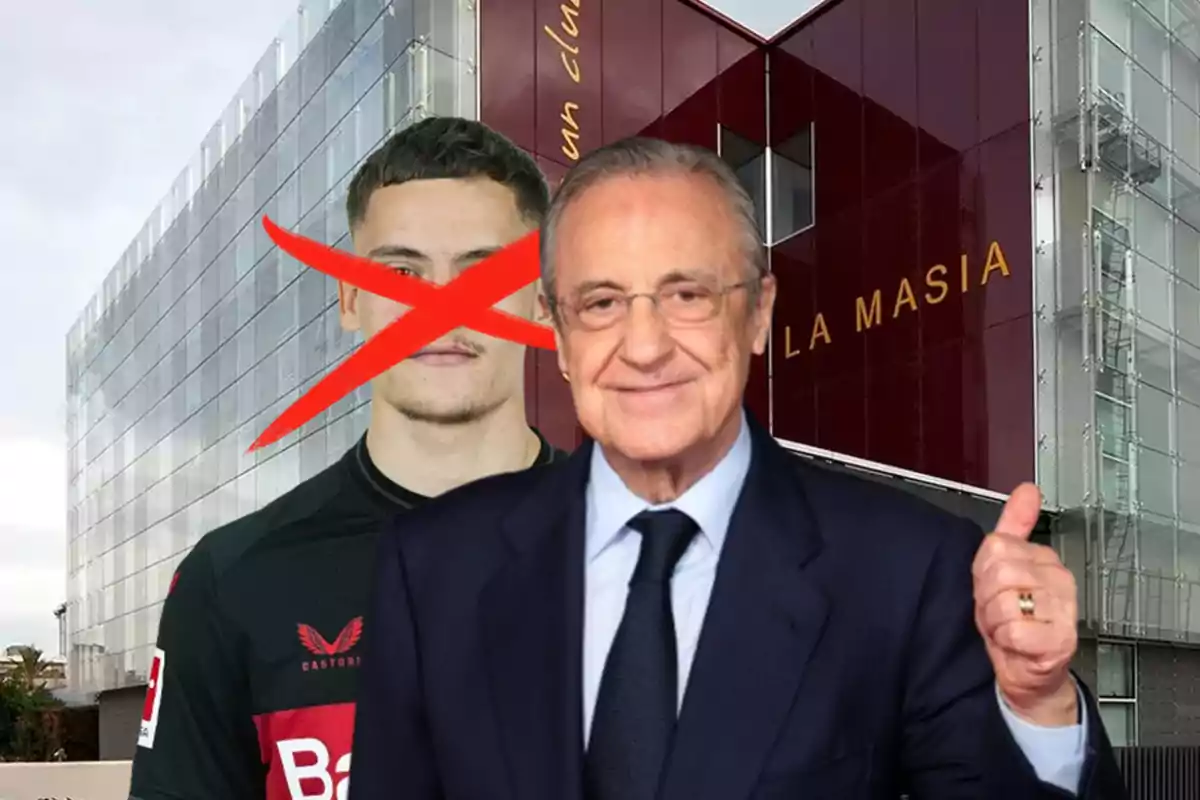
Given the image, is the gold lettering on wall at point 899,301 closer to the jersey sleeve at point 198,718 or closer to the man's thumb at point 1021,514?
the jersey sleeve at point 198,718

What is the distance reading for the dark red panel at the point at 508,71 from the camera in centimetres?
293

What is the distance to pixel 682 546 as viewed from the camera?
1.39 metres

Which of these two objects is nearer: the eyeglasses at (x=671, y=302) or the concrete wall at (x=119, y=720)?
the eyeglasses at (x=671, y=302)

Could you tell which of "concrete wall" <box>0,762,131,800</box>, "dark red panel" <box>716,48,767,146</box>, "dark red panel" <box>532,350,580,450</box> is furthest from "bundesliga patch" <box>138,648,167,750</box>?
"dark red panel" <box>716,48,767,146</box>

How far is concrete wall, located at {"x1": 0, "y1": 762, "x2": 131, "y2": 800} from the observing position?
13.5 feet

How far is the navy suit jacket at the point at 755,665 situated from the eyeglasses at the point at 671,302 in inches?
9.0

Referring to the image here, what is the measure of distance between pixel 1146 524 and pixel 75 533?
7197 millimetres

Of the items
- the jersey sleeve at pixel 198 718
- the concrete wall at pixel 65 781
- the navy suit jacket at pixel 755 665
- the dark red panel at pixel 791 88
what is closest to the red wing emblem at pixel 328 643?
the jersey sleeve at pixel 198 718

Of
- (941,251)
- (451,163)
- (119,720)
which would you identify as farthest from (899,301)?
(119,720)

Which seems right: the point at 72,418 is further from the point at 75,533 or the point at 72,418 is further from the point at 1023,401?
the point at 1023,401

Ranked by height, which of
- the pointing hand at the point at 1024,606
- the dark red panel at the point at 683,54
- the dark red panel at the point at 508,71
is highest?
the dark red panel at the point at 683,54

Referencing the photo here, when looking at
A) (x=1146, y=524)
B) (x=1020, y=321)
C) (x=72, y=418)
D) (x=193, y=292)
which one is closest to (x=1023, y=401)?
(x=1020, y=321)

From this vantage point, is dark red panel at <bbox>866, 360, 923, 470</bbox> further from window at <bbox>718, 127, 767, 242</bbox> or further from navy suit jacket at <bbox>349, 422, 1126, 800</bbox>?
navy suit jacket at <bbox>349, 422, 1126, 800</bbox>

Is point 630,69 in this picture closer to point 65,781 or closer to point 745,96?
point 745,96
